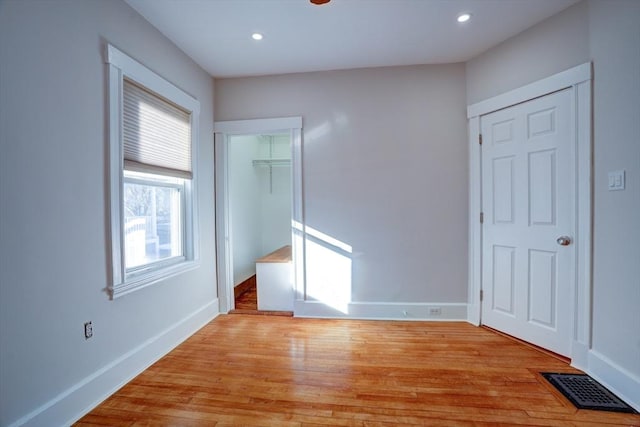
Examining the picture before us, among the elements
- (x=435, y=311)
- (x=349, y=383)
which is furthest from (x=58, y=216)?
(x=435, y=311)

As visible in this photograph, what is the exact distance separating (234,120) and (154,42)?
3.51 ft

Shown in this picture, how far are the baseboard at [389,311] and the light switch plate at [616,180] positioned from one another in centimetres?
167

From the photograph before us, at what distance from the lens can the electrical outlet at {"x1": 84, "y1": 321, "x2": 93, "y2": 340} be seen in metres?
1.76

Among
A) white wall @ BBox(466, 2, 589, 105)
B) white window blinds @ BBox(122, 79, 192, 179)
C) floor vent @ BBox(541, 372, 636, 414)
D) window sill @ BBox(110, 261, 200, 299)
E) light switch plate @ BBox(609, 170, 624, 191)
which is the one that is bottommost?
floor vent @ BBox(541, 372, 636, 414)

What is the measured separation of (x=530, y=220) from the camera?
2.48 metres

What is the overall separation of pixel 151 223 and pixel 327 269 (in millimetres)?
1796

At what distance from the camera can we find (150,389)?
6.44ft

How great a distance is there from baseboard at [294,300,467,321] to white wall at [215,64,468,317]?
4cm

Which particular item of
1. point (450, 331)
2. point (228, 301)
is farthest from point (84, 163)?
point (450, 331)

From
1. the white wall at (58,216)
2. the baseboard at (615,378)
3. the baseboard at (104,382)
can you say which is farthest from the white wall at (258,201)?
the baseboard at (615,378)

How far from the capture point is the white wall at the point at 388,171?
3.02 m

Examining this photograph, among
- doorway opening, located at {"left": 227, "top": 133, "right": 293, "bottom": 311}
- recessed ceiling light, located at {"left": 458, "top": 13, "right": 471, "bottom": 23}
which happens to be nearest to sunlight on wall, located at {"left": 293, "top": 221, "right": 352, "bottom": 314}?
doorway opening, located at {"left": 227, "top": 133, "right": 293, "bottom": 311}

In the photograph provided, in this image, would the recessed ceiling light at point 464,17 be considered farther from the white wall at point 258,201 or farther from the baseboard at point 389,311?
the white wall at point 258,201

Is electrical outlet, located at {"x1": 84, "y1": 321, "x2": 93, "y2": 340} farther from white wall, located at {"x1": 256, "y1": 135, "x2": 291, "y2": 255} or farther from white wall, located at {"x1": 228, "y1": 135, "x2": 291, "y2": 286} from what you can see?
white wall, located at {"x1": 256, "y1": 135, "x2": 291, "y2": 255}
